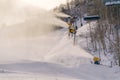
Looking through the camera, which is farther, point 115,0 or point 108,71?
point 115,0

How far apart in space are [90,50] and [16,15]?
9014 millimetres

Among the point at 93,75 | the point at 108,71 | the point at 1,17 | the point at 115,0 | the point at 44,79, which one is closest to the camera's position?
the point at 44,79

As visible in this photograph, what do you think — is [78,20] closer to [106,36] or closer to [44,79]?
[106,36]

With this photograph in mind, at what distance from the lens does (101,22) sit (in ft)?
85.4

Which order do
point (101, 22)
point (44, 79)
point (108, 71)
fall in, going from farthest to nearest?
point (101, 22) < point (108, 71) < point (44, 79)

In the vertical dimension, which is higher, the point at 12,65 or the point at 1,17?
the point at 1,17

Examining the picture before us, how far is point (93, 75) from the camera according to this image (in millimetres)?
13375

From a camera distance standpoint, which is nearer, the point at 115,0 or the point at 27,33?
the point at 115,0

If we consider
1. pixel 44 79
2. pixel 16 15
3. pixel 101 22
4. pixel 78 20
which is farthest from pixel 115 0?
pixel 78 20

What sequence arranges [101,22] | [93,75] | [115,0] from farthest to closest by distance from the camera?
[101,22]
[115,0]
[93,75]

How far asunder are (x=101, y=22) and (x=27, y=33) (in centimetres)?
1677

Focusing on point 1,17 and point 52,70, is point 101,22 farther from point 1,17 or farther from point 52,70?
point 52,70

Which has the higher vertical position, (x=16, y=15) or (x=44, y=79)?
(x=16, y=15)

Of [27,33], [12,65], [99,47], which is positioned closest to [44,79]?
[12,65]
